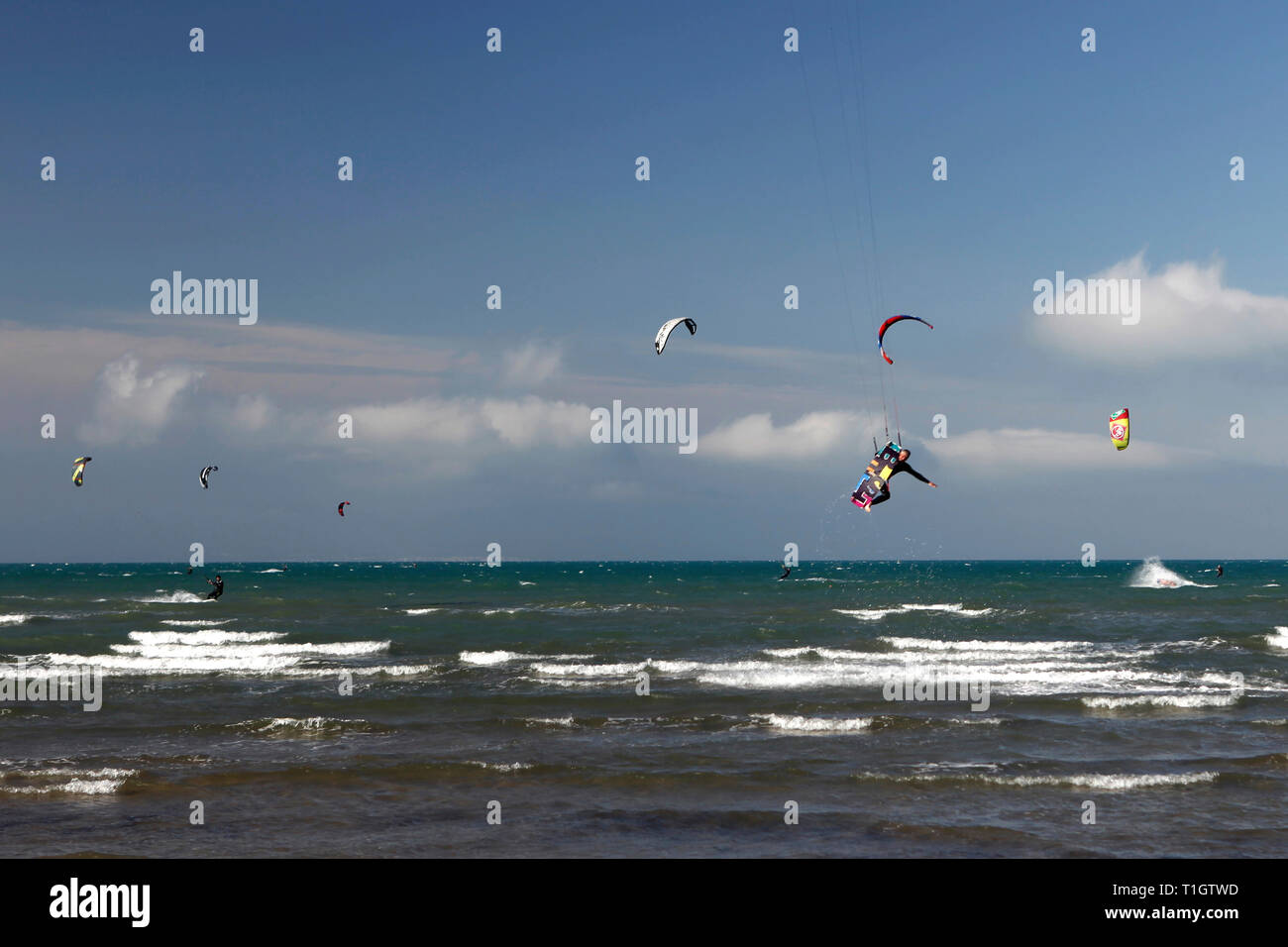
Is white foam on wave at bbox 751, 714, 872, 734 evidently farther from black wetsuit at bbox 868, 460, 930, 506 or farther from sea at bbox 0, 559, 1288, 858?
black wetsuit at bbox 868, 460, 930, 506

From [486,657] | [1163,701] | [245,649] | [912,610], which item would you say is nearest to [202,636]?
[245,649]

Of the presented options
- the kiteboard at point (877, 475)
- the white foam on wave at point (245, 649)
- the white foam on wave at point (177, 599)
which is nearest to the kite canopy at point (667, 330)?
the kiteboard at point (877, 475)

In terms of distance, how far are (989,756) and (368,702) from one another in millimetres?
13694

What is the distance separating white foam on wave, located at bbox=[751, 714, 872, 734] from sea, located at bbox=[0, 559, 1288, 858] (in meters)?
0.10

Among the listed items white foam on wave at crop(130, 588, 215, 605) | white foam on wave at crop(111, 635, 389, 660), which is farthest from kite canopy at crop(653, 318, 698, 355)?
white foam on wave at crop(130, 588, 215, 605)

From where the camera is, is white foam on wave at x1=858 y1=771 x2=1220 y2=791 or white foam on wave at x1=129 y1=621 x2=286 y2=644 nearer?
white foam on wave at x1=858 y1=771 x2=1220 y2=791

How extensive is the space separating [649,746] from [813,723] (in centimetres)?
377

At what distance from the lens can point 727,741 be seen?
18.3 metres

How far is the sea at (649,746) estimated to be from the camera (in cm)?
1273

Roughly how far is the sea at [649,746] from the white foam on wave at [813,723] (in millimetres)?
95

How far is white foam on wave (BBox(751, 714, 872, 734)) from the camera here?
19398 millimetres

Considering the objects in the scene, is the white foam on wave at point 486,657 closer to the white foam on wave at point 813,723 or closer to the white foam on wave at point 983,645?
the white foam on wave at point 813,723
